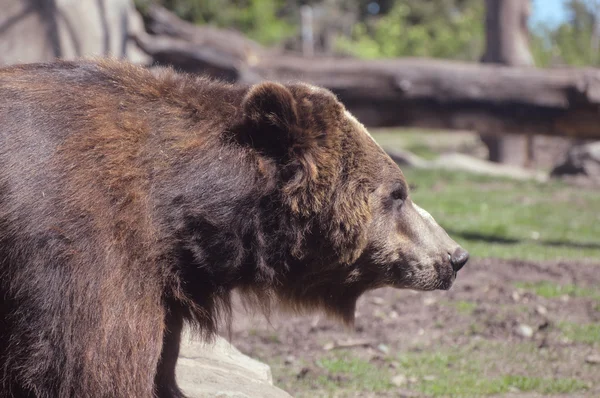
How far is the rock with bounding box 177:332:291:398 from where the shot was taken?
422cm

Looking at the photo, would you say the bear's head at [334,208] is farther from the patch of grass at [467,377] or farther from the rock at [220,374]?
the patch of grass at [467,377]

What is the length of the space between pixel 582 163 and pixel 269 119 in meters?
12.0

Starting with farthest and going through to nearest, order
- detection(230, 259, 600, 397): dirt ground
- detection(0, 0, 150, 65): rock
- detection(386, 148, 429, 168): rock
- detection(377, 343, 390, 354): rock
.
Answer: detection(386, 148, 429, 168): rock < detection(0, 0, 150, 65): rock < detection(377, 343, 390, 354): rock < detection(230, 259, 600, 397): dirt ground

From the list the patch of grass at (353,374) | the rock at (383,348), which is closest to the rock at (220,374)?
the patch of grass at (353,374)

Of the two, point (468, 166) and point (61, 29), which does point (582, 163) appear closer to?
point (468, 166)

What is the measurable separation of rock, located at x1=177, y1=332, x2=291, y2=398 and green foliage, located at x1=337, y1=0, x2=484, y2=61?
26.5 metres

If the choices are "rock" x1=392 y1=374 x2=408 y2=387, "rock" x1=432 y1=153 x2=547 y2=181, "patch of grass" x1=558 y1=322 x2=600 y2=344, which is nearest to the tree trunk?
"rock" x1=432 y1=153 x2=547 y2=181

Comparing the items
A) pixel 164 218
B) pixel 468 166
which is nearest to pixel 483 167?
pixel 468 166

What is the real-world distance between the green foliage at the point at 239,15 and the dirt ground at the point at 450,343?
15200mm

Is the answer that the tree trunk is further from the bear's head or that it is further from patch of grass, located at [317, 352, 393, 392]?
the bear's head

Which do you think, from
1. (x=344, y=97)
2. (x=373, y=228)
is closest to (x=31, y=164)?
(x=373, y=228)

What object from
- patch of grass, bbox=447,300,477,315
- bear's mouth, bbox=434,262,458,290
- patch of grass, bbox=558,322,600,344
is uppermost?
bear's mouth, bbox=434,262,458,290

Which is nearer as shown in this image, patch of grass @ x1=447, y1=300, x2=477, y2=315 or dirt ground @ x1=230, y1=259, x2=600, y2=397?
dirt ground @ x1=230, y1=259, x2=600, y2=397

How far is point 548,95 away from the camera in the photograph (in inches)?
420
